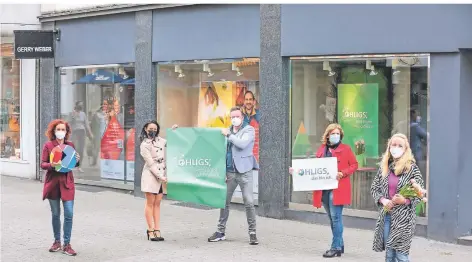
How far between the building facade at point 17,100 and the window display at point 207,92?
4339 mm

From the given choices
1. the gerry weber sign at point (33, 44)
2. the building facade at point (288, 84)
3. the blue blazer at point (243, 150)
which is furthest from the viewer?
the gerry weber sign at point (33, 44)

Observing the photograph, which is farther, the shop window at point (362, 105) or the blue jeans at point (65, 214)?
the shop window at point (362, 105)

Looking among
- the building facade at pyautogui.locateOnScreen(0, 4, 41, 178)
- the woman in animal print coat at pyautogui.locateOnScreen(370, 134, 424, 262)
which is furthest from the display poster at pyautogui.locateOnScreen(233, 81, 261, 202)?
the building facade at pyautogui.locateOnScreen(0, 4, 41, 178)

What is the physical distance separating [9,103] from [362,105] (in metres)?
10.3

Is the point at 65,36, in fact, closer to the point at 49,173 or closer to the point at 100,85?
the point at 100,85

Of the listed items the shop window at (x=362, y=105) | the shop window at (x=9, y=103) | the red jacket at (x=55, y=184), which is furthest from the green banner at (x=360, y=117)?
the shop window at (x=9, y=103)

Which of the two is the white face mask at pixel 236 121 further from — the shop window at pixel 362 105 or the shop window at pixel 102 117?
the shop window at pixel 102 117

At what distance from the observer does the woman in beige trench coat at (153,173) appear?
10523mm

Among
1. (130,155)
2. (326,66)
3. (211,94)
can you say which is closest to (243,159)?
(326,66)

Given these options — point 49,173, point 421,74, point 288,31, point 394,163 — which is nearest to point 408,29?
point 421,74

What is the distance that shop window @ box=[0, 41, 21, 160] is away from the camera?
18.5m

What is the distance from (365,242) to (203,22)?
5.29 metres

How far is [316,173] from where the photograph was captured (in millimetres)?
9539

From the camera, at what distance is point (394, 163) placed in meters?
7.80
